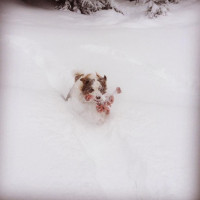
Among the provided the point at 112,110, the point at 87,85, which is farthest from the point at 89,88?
the point at 112,110

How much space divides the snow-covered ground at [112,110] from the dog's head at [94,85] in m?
0.06

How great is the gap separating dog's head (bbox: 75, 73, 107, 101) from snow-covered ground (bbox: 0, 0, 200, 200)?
0.06m

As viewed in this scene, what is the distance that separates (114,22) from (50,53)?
0.32m

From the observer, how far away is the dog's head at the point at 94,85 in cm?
124

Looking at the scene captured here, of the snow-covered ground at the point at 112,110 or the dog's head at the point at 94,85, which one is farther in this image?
the dog's head at the point at 94,85

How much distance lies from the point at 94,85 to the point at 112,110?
12 centimetres

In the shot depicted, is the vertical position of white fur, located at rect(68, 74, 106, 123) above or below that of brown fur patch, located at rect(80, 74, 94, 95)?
below

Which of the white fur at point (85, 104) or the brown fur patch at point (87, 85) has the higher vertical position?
the brown fur patch at point (87, 85)

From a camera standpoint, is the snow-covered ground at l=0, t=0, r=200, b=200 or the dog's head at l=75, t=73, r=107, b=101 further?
the dog's head at l=75, t=73, r=107, b=101

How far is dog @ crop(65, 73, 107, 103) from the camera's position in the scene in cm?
123

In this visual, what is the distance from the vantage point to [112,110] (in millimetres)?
1243

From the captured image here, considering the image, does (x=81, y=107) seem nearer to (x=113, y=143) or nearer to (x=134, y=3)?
(x=113, y=143)

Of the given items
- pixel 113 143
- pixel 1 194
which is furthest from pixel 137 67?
pixel 1 194

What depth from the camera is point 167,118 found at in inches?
46.2
